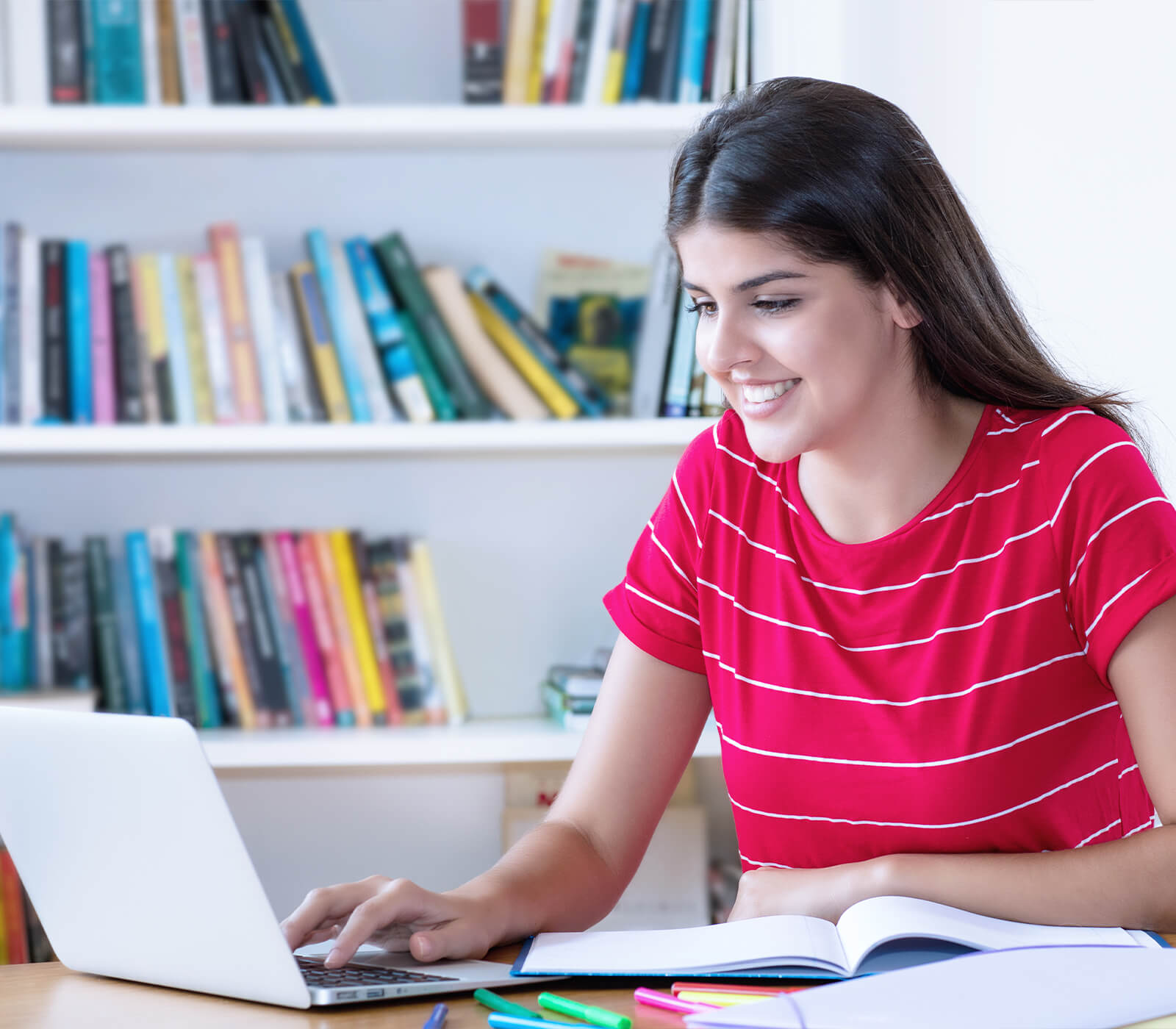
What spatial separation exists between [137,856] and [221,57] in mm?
1343

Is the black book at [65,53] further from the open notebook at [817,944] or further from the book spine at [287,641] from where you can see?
the open notebook at [817,944]

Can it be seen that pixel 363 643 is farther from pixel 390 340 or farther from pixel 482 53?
pixel 482 53

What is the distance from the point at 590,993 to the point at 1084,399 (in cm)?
65

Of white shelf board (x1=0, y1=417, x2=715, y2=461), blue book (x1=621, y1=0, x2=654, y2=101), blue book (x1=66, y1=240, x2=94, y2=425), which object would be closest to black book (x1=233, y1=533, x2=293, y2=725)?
white shelf board (x1=0, y1=417, x2=715, y2=461)

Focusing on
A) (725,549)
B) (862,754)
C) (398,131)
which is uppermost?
(398,131)

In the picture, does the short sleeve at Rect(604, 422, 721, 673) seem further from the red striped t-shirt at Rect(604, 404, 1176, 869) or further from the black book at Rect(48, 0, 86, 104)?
the black book at Rect(48, 0, 86, 104)

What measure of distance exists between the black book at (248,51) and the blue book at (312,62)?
53mm

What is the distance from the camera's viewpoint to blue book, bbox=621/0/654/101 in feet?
5.83

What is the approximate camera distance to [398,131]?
1.74 m

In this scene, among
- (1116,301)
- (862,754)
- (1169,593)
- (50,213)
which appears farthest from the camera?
(50,213)

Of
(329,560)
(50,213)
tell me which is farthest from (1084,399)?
(50,213)

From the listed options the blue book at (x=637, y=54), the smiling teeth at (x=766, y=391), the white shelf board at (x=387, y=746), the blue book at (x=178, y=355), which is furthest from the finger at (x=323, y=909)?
the blue book at (x=637, y=54)

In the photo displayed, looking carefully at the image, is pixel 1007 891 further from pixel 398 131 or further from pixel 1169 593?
pixel 398 131

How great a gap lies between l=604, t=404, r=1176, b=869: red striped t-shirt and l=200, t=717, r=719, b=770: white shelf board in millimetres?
581
